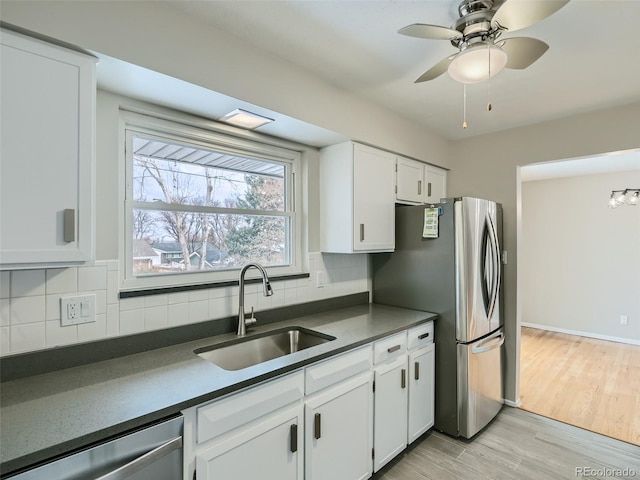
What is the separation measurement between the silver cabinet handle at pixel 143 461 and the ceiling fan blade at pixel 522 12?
1906 millimetres

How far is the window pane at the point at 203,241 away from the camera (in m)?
1.79

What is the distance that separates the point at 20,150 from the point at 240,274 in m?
1.14

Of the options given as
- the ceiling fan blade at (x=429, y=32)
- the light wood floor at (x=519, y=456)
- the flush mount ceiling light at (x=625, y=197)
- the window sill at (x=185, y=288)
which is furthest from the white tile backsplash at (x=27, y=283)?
the flush mount ceiling light at (x=625, y=197)

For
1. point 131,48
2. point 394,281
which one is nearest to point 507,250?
point 394,281

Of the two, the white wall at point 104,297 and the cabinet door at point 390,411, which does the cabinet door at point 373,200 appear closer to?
the white wall at point 104,297

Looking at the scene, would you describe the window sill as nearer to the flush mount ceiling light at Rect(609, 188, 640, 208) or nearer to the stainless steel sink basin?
the stainless steel sink basin

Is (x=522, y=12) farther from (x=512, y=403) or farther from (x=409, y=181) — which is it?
(x=512, y=403)

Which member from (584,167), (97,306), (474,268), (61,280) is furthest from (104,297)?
(584,167)

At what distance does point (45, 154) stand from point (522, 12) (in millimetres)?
1761

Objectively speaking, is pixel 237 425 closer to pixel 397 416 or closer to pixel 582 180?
pixel 397 416

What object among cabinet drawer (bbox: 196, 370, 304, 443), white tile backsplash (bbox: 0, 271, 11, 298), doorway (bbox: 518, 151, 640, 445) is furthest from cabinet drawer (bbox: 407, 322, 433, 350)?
white tile backsplash (bbox: 0, 271, 11, 298)

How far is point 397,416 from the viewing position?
212 centimetres

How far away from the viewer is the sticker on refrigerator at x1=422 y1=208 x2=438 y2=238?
8.14 feet

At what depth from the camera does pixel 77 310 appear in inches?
57.3
